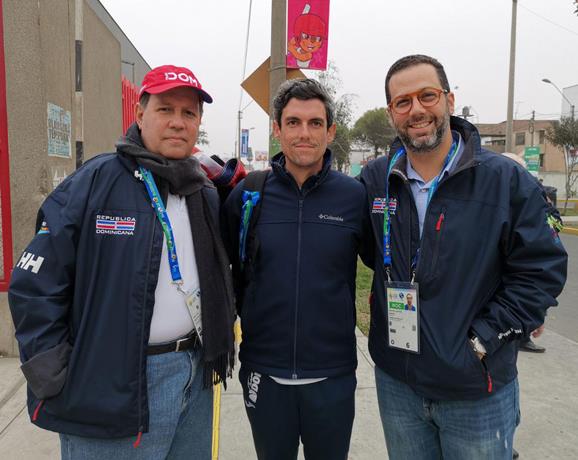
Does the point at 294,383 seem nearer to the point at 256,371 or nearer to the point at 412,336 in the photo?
the point at 256,371

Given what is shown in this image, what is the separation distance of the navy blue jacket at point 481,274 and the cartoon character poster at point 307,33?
3820mm

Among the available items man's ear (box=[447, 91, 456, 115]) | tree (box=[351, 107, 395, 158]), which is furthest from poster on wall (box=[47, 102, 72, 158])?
tree (box=[351, 107, 395, 158])

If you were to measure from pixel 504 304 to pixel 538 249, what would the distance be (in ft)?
0.85

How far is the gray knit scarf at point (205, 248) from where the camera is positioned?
1.99m

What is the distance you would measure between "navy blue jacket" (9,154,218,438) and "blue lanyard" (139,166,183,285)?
7 cm

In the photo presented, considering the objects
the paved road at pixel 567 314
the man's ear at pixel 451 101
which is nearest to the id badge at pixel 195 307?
the man's ear at pixel 451 101

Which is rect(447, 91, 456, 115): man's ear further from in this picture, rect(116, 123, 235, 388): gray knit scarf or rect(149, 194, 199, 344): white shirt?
rect(149, 194, 199, 344): white shirt

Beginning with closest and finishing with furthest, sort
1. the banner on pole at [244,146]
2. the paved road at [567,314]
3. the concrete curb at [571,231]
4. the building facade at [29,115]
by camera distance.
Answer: the building facade at [29,115]
the paved road at [567,314]
the concrete curb at [571,231]
the banner on pole at [244,146]

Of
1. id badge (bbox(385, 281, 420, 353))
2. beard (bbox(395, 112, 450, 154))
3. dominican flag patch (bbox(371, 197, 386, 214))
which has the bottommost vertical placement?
id badge (bbox(385, 281, 420, 353))

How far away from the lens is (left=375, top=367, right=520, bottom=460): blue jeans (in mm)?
1974

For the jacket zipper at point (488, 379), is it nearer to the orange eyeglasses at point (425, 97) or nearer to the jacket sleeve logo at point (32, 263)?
the orange eyeglasses at point (425, 97)

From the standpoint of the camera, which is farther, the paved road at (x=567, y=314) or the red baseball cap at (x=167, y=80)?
the paved road at (x=567, y=314)

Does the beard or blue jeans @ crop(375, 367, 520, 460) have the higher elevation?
the beard

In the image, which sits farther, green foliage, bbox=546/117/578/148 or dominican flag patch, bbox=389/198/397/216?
green foliage, bbox=546/117/578/148
